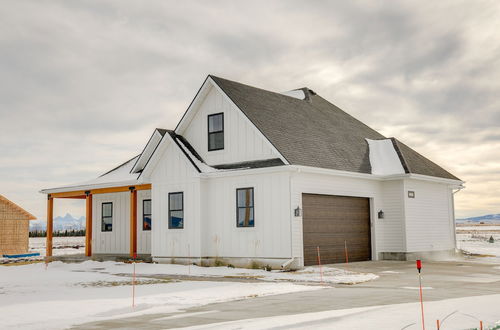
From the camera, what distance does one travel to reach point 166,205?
24.6 m

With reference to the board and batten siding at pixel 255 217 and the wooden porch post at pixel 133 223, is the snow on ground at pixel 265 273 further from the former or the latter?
the wooden porch post at pixel 133 223

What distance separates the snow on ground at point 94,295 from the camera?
11070mm

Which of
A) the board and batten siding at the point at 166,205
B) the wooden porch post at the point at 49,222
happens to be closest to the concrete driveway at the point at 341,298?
the board and batten siding at the point at 166,205

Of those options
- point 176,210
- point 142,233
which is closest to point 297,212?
point 176,210

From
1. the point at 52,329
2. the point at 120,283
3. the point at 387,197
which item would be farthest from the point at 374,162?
the point at 52,329

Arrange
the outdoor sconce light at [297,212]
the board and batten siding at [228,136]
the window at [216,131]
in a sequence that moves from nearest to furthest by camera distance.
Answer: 1. the outdoor sconce light at [297,212]
2. the board and batten siding at [228,136]
3. the window at [216,131]

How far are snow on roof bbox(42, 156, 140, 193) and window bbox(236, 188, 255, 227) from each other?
5.74m

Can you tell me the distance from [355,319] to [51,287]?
9928mm

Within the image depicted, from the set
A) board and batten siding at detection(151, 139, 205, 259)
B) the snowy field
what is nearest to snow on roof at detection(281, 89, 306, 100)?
board and batten siding at detection(151, 139, 205, 259)

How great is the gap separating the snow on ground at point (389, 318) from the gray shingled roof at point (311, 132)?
36.0 feet

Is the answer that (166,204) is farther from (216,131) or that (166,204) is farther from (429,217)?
(429,217)

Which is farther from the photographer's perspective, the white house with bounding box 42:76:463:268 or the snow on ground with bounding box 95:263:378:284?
the white house with bounding box 42:76:463:268

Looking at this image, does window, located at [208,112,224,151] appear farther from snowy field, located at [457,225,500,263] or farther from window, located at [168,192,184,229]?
snowy field, located at [457,225,500,263]

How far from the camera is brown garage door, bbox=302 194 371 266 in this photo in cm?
2253
